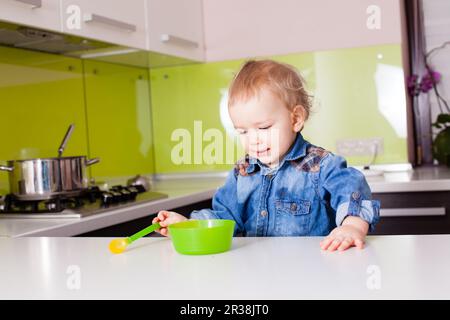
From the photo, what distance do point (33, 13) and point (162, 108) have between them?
1.27 metres

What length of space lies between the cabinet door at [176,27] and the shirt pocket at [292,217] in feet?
3.95

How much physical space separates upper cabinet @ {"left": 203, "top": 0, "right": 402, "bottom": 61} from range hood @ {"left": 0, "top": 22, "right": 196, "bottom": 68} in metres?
0.22

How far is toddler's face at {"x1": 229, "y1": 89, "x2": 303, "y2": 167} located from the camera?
1.20m

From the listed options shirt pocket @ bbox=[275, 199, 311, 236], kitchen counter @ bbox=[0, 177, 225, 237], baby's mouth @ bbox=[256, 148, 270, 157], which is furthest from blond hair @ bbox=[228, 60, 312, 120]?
kitchen counter @ bbox=[0, 177, 225, 237]

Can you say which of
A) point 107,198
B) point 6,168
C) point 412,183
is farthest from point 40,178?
point 412,183

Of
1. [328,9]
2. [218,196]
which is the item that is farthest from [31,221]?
[328,9]

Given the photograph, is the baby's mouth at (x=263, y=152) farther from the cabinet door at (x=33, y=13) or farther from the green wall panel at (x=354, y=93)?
the green wall panel at (x=354, y=93)

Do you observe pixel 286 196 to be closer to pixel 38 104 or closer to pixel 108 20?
pixel 108 20

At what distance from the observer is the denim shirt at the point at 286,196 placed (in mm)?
1304

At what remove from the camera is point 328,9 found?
2.53 meters

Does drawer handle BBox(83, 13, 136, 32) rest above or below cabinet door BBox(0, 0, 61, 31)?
above

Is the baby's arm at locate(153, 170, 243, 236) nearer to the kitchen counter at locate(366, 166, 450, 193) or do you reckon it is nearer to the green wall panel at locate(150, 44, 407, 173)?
the kitchen counter at locate(366, 166, 450, 193)
